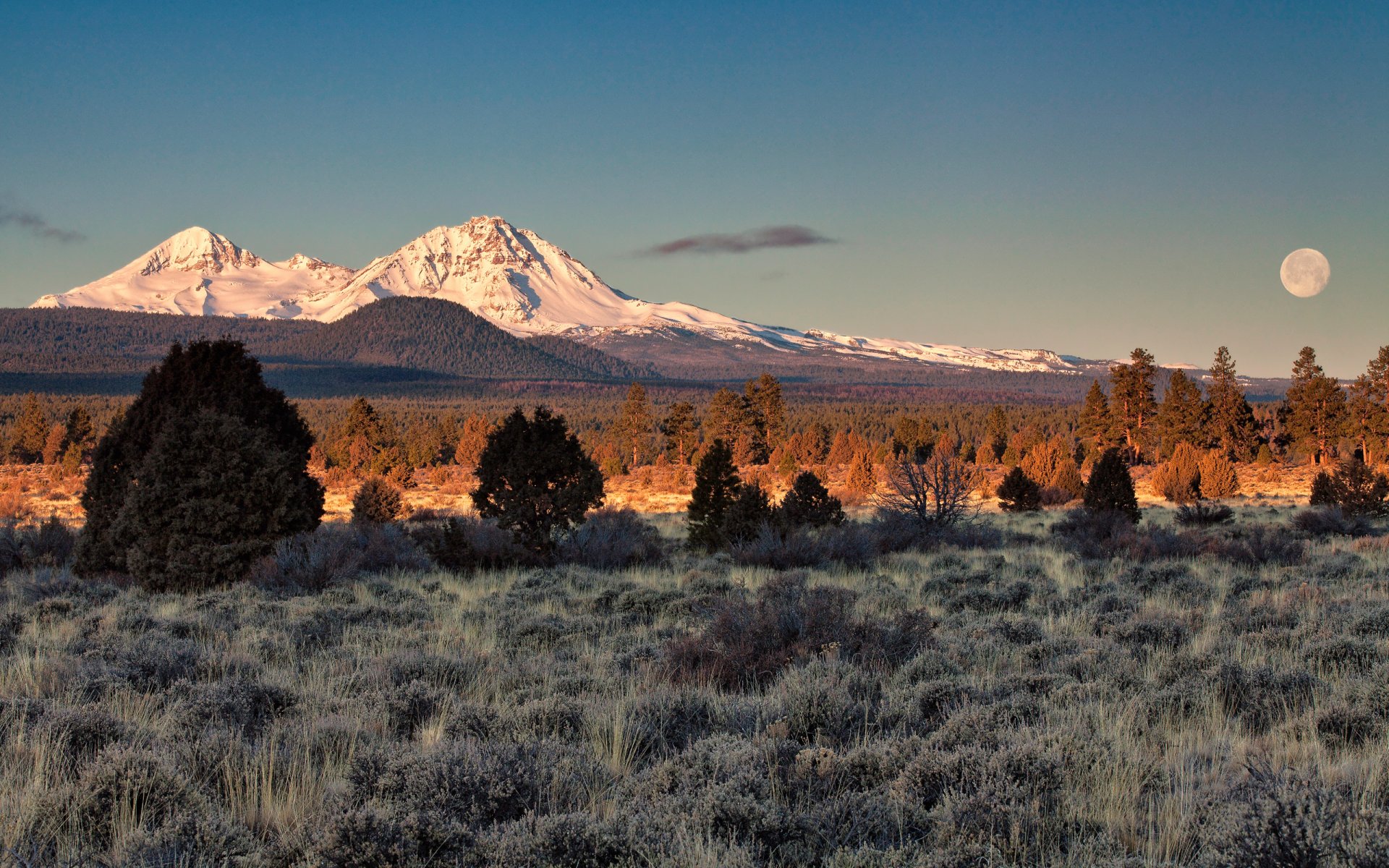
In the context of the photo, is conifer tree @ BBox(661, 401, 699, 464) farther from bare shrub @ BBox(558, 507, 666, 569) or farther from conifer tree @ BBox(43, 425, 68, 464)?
bare shrub @ BBox(558, 507, 666, 569)

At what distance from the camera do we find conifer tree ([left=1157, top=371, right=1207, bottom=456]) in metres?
60.9

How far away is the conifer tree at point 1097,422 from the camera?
64.8 meters

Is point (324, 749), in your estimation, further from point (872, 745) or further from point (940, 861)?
point (940, 861)

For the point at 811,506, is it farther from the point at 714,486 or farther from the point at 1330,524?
the point at 1330,524

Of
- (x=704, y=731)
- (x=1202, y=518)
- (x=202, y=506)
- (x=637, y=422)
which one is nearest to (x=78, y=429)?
(x=637, y=422)

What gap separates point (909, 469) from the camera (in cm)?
2112

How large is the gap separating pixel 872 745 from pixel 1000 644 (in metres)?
3.29

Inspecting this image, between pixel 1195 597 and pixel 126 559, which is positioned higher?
pixel 1195 597

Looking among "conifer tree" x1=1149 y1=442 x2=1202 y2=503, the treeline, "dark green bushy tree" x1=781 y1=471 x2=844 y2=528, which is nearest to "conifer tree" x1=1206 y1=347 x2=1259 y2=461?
the treeline

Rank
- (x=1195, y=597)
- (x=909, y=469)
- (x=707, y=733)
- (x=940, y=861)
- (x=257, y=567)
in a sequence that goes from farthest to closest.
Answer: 1. (x=909, y=469)
2. (x=257, y=567)
3. (x=1195, y=597)
4. (x=707, y=733)
5. (x=940, y=861)

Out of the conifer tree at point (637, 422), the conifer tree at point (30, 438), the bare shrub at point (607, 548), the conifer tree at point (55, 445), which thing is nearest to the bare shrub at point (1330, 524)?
the bare shrub at point (607, 548)

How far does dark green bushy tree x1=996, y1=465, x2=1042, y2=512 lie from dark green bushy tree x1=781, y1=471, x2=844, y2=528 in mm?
13230

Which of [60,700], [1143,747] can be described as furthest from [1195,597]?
[60,700]

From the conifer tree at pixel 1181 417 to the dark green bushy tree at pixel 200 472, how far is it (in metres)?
59.1
